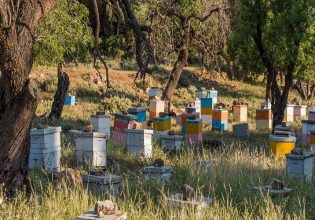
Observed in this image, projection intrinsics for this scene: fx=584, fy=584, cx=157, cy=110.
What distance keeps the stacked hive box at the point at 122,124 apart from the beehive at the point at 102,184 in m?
7.02

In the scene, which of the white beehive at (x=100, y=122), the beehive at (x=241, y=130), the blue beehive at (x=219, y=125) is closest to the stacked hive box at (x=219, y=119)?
the blue beehive at (x=219, y=125)

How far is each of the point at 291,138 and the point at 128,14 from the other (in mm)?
6221

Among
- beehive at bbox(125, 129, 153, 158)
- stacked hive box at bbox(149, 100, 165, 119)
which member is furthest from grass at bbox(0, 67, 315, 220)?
stacked hive box at bbox(149, 100, 165, 119)

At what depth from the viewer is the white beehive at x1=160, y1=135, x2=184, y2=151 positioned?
12.5 meters

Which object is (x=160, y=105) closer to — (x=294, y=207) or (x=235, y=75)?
(x=294, y=207)

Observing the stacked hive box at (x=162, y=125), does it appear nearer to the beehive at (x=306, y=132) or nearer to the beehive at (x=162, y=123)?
the beehive at (x=162, y=123)

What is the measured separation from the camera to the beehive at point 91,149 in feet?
32.7

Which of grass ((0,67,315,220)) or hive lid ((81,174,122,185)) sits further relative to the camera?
hive lid ((81,174,122,185))

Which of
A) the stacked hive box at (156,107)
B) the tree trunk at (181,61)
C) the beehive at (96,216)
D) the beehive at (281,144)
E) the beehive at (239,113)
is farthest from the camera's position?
the beehive at (239,113)

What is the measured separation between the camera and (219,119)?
60.2ft

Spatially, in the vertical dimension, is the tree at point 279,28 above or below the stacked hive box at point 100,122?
above

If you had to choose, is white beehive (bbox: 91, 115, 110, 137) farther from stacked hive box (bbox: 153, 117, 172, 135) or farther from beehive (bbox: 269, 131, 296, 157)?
beehive (bbox: 269, 131, 296, 157)

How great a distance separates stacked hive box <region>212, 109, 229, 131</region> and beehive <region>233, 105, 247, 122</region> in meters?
2.44

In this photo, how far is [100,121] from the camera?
13.7 meters
